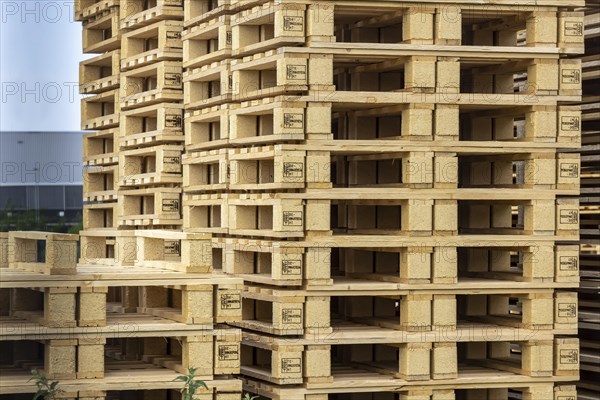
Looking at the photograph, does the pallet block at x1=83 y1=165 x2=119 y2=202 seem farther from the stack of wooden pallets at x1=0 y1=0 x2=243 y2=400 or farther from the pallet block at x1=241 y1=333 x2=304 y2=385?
the pallet block at x1=241 y1=333 x2=304 y2=385

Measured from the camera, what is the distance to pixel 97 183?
43.1 feet

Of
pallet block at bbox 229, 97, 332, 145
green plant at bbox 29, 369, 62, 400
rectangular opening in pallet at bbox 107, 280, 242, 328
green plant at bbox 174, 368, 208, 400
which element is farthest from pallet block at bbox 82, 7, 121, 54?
green plant at bbox 29, 369, 62, 400

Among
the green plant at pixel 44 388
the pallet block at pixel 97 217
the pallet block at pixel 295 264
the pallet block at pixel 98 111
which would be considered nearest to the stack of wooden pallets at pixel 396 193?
the pallet block at pixel 295 264

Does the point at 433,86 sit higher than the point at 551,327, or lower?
higher

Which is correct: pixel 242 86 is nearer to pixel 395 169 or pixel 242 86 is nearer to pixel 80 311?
pixel 395 169

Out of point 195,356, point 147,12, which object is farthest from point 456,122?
point 147,12

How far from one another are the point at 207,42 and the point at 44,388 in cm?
382

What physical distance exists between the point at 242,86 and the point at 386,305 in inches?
85.6

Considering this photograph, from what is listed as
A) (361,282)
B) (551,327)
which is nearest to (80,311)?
(361,282)

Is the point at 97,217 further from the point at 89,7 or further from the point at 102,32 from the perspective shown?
the point at 89,7

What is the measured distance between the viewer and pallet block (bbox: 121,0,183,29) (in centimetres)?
1126

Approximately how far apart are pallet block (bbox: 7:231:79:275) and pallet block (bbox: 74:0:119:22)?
3.76m

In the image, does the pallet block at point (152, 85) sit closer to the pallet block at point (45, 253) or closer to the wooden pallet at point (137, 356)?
the pallet block at point (45, 253)

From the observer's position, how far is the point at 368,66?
1014 cm
